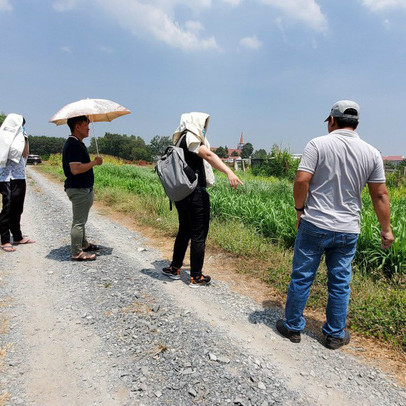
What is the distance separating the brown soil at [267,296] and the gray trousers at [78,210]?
1302 mm

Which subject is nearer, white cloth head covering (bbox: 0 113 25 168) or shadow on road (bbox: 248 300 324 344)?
shadow on road (bbox: 248 300 324 344)

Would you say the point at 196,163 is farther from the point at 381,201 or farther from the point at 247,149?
the point at 247,149

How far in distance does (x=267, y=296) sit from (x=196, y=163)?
5.44ft

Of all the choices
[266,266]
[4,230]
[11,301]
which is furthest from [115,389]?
[4,230]

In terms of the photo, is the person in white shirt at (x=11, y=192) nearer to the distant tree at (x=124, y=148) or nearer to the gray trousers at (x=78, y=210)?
the gray trousers at (x=78, y=210)

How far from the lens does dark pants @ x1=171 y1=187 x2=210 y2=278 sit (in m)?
3.12

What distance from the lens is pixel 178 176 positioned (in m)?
2.97

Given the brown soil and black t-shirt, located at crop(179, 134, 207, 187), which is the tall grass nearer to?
the brown soil

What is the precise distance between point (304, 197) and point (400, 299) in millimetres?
1447

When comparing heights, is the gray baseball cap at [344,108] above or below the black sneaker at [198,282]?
above

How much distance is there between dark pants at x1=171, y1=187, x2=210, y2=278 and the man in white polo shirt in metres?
1.12

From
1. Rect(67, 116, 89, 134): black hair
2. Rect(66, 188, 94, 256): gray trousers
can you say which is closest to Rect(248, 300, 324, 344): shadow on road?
Rect(66, 188, 94, 256): gray trousers

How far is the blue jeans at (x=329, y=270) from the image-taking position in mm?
2240

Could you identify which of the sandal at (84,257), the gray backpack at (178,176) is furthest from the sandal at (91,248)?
the gray backpack at (178,176)
